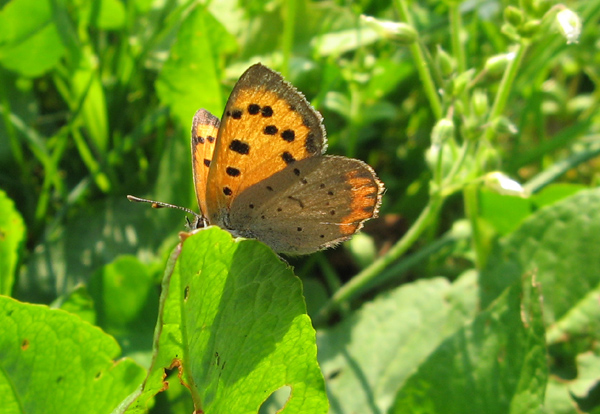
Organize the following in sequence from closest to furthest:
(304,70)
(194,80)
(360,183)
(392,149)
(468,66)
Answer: (360,183)
(194,80)
(304,70)
(468,66)
(392,149)

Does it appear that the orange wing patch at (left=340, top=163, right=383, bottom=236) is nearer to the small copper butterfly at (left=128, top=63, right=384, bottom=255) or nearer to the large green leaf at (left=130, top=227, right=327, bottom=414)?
the small copper butterfly at (left=128, top=63, right=384, bottom=255)

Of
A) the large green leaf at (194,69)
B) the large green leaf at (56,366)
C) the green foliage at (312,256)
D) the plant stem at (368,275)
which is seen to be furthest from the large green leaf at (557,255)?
the large green leaf at (56,366)

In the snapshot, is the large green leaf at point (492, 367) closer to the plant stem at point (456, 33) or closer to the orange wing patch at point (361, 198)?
the orange wing patch at point (361, 198)

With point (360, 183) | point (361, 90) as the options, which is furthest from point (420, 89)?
point (360, 183)

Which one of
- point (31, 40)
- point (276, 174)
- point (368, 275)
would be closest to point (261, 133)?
point (276, 174)

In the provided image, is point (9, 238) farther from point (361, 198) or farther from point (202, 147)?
point (361, 198)

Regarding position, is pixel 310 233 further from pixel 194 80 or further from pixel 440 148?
pixel 194 80

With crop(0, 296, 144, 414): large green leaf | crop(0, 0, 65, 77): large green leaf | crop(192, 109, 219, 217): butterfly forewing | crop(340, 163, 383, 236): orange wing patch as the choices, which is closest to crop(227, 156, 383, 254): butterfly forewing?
crop(340, 163, 383, 236): orange wing patch
